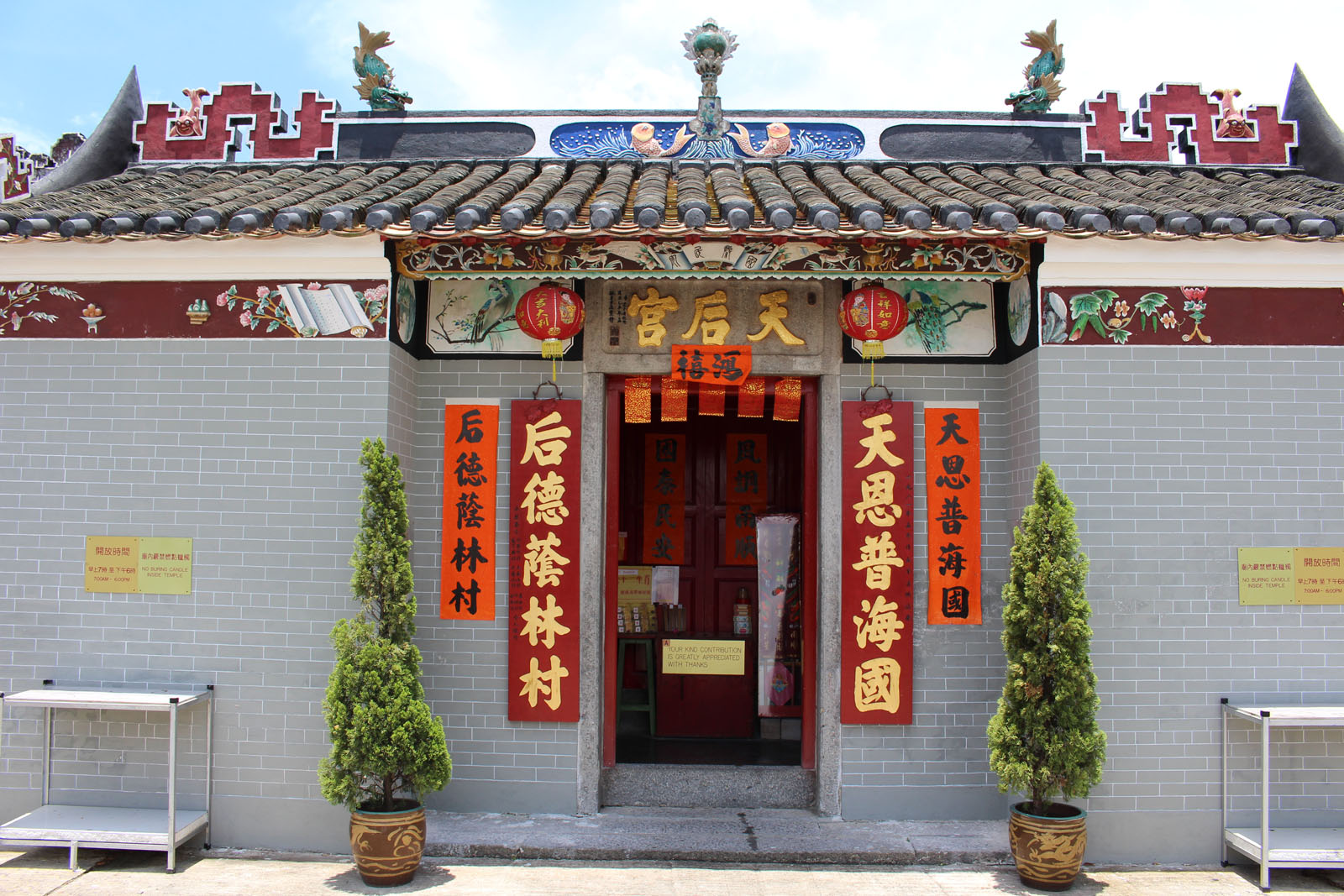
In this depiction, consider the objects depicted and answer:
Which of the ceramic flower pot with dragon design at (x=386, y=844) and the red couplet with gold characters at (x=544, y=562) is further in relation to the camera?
the red couplet with gold characters at (x=544, y=562)

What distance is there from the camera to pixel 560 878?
200 inches

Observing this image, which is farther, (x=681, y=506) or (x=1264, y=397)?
(x=681, y=506)

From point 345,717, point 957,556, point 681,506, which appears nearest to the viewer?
point 345,717

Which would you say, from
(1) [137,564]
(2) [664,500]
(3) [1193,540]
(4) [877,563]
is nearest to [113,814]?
(1) [137,564]

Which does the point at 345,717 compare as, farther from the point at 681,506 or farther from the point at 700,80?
the point at 700,80

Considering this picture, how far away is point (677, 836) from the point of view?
5.55m

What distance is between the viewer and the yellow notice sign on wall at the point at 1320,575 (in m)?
5.47

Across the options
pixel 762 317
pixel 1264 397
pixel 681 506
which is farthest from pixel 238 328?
pixel 1264 397

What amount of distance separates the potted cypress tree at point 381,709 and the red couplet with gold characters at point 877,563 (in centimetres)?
257

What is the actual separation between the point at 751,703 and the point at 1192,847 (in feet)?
11.1

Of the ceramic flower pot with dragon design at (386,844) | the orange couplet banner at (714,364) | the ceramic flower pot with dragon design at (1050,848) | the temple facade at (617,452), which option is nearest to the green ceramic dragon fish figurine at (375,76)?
the temple facade at (617,452)

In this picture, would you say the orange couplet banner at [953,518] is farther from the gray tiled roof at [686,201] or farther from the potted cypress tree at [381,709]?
the potted cypress tree at [381,709]

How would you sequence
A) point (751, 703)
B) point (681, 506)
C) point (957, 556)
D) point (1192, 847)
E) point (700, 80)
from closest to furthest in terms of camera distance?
point (1192, 847), point (957, 556), point (700, 80), point (751, 703), point (681, 506)

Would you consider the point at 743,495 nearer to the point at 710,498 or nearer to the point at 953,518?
the point at 710,498
